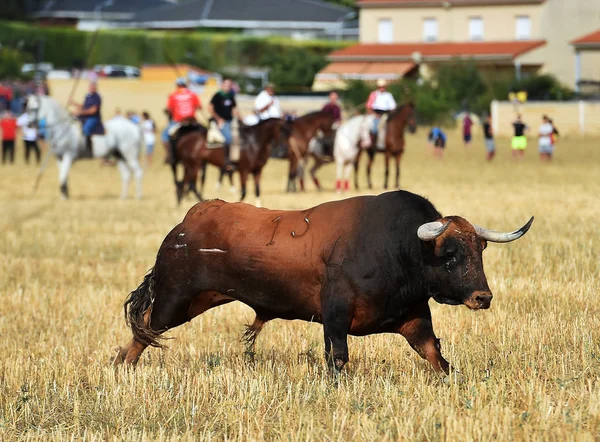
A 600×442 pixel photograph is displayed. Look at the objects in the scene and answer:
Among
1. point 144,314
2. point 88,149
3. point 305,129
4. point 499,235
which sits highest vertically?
point 305,129

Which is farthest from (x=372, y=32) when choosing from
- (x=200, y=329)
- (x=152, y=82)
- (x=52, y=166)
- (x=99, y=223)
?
(x=200, y=329)

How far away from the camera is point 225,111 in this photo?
24.7m

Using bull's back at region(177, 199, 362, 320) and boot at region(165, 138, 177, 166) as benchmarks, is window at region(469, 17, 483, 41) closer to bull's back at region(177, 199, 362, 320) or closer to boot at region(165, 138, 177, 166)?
boot at region(165, 138, 177, 166)

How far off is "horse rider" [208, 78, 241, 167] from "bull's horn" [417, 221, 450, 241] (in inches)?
698

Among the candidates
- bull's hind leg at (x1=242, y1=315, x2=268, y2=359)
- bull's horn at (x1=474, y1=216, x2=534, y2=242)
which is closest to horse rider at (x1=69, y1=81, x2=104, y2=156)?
bull's hind leg at (x1=242, y1=315, x2=268, y2=359)

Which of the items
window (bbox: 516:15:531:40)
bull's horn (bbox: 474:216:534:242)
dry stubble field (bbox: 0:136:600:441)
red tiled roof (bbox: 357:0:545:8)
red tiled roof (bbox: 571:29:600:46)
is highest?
red tiled roof (bbox: 357:0:545:8)

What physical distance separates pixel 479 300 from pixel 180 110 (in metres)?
19.0

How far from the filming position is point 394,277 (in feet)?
23.2

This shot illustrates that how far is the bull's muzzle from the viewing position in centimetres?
687

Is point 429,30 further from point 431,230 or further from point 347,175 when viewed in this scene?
point 431,230

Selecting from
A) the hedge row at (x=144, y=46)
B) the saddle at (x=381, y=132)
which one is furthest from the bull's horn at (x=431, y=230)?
the hedge row at (x=144, y=46)

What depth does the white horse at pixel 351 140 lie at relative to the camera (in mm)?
29188

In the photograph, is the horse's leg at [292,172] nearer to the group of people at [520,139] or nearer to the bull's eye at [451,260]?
the group of people at [520,139]

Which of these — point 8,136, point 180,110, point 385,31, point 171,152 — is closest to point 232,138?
point 180,110
